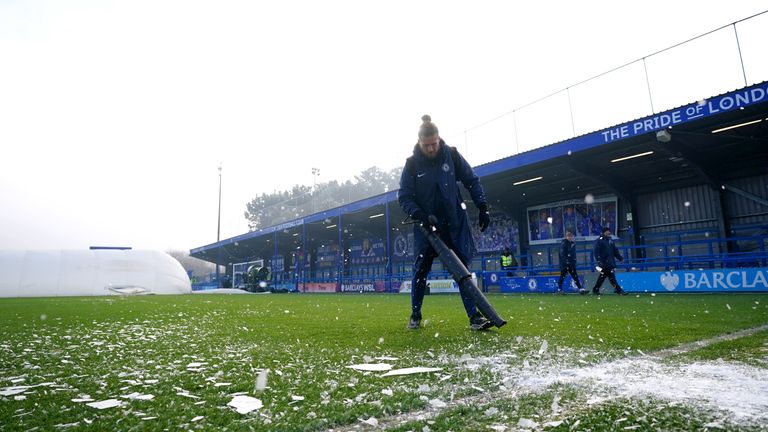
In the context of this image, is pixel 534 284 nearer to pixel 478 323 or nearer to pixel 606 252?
pixel 606 252

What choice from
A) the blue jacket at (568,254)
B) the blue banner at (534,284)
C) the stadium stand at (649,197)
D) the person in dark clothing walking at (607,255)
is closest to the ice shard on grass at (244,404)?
the person in dark clothing walking at (607,255)

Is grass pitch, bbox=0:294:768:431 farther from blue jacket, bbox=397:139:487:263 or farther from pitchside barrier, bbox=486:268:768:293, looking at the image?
pitchside barrier, bbox=486:268:768:293

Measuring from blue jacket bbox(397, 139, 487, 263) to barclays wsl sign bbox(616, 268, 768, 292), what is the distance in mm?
10272

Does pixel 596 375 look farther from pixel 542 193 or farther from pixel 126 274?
pixel 126 274

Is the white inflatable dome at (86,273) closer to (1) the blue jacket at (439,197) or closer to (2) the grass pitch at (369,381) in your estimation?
(2) the grass pitch at (369,381)

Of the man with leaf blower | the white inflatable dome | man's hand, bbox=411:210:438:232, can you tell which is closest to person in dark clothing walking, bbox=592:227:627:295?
the man with leaf blower

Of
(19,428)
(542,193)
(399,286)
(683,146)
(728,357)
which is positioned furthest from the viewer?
(399,286)

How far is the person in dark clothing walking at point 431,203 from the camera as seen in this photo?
4.13 metres

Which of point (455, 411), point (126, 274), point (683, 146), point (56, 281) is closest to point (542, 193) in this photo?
point (683, 146)

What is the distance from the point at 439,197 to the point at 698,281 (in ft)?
36.6

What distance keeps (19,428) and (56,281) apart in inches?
1052

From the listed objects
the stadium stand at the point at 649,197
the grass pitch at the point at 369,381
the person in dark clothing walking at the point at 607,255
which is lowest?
the grass pitch at the point at 369,381

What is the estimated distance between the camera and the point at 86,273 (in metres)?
23.0

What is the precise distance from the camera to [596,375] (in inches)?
77.0
